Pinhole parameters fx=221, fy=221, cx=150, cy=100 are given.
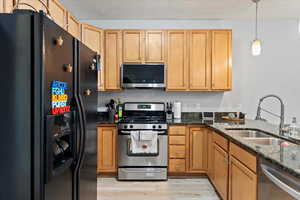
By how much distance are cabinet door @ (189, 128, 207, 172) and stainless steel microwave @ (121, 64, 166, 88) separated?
94 centimetres

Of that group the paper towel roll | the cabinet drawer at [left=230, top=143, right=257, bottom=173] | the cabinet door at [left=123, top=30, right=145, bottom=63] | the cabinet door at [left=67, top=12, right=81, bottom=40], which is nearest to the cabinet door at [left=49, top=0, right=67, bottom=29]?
the cabinet door at [left=67, top=12, right=81, bottom=40]

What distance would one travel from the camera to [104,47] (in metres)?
3.72

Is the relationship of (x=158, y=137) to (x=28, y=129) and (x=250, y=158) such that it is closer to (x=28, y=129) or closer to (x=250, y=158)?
(x=250, y=158)

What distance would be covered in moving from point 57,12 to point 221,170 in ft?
8.62

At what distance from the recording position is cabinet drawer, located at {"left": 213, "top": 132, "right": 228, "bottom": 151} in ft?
8.20

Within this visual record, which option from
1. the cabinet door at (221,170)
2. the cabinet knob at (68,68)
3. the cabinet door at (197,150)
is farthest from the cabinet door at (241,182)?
the cabinet knob at (68,68)

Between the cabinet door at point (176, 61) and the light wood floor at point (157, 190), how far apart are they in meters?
1.52

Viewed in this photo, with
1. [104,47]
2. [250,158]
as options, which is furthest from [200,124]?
[104,47]

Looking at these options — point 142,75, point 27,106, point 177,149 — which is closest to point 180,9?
point 142,75

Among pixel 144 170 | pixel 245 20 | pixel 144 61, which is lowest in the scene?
pixel 144 170

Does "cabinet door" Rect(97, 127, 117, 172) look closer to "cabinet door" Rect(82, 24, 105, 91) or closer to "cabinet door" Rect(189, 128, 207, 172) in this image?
"cabinet door" Rect(82, 24, 105, 91)

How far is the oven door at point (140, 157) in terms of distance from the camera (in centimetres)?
336

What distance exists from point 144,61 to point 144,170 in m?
1.76

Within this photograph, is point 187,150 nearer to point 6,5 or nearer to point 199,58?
point 199,58
